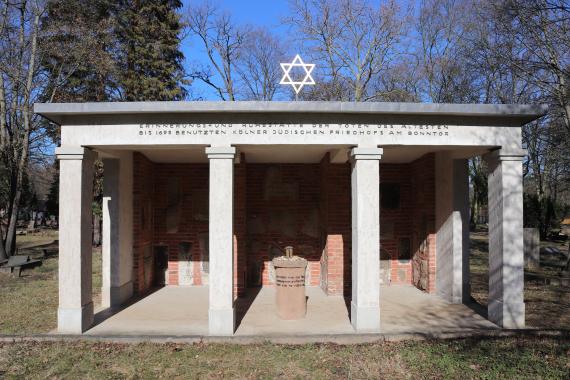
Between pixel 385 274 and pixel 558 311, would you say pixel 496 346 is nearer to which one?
pixel 558 311

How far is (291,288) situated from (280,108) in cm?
314

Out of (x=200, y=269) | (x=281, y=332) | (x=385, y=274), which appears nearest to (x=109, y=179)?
(x=200, y=269)

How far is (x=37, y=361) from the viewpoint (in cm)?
517

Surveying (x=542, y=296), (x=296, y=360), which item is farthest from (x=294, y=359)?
(x=542, y=296)

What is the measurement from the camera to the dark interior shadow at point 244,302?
706cm

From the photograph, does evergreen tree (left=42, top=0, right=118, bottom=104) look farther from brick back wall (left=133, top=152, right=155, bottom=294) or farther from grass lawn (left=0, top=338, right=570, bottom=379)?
grass lawn (left=0, top=338, right=570, bottom=379)

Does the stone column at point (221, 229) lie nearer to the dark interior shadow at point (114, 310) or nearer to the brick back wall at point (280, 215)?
the dark interior shadow at point (114, 310)

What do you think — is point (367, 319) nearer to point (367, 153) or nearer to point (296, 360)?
point (296, 360)

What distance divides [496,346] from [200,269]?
257 inches

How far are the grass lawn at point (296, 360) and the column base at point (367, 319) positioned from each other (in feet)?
1.42

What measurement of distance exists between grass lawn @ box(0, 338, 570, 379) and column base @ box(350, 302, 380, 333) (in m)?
0.43

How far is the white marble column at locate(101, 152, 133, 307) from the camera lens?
25.5 feet

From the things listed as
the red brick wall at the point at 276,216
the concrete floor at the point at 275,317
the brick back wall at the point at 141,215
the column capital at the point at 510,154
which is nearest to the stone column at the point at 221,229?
the concrete floor at the point at 275,317

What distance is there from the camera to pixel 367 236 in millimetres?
6227
